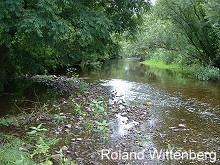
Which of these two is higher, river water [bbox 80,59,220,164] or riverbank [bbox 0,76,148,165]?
riverbank [bbox 0,76,148,165]

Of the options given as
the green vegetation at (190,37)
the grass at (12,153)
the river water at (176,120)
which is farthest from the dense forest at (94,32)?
the grass at (12,153)

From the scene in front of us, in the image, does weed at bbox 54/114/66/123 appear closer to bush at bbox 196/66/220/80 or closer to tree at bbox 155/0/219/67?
bush at bbox 196/66/220/80

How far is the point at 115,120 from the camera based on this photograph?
22.2 ft

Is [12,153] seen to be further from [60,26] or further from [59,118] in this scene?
[60,26]

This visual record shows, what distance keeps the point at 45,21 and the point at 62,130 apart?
3445 mm

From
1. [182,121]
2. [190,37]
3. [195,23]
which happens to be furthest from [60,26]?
[190,37]

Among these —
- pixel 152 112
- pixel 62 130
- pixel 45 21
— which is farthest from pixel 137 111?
pixel 45 21

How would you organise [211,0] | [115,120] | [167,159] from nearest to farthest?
1. [167,159]
2. [115,120]
3. [211,0]

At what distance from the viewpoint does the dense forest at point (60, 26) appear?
22.0 feet

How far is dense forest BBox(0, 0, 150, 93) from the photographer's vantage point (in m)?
6.71

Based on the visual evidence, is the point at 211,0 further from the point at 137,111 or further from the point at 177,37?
the point at 137,111

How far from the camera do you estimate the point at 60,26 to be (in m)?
7.06

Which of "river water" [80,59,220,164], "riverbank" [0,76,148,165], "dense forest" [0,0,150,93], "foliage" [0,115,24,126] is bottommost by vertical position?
"river water" [80,59,220,164]

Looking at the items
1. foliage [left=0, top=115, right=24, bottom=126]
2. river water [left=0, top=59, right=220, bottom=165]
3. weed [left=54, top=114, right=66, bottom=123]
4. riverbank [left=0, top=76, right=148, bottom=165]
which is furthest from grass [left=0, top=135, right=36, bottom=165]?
river water [left=0, top=59, right=220, bottom=165]
